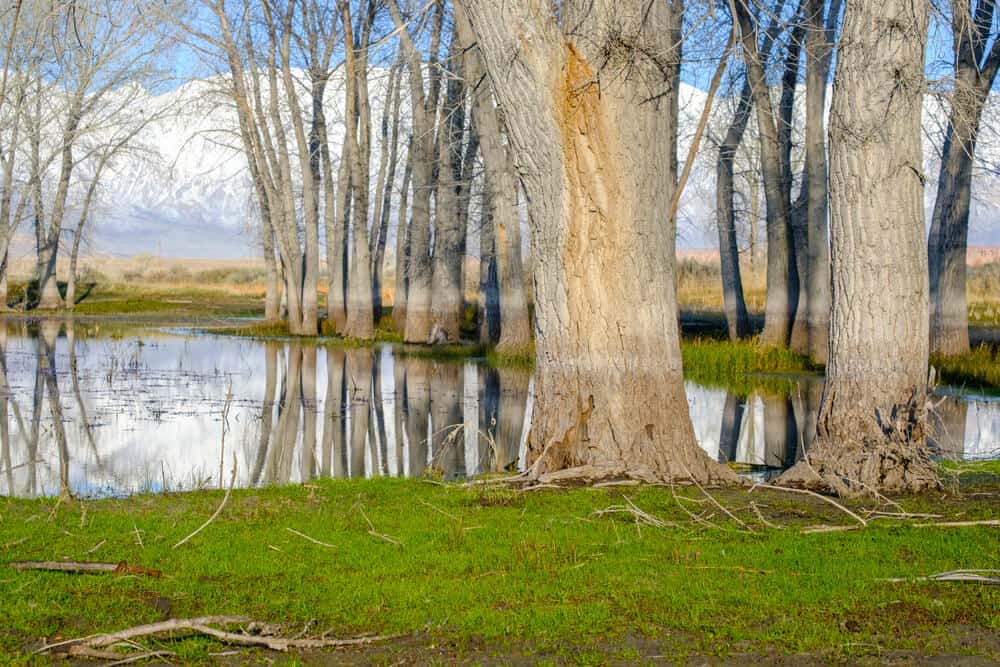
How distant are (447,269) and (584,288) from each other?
1977 centimetres

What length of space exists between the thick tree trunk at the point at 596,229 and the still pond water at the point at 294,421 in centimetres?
119

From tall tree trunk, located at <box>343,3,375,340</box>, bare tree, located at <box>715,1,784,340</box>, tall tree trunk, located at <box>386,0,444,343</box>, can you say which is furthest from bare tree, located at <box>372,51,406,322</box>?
bare tree, located at <box>715,1,784,340</box>

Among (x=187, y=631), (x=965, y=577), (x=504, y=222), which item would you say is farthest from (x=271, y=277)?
(x=965, y=577)

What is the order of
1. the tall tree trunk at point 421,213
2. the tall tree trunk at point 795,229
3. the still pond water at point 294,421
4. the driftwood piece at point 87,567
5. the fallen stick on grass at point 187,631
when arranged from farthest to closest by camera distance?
the tall tree trunk at point 421,213 < the tall tree trunk at point 795,229 < the still pond water at point 294,421 < the driftwood piece at point 87,567 < the fallen stick on grass at point 187,631

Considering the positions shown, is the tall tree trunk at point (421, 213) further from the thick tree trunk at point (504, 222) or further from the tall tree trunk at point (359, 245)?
the thick tree trunk at point (504, 222)

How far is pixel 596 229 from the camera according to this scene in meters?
9.55

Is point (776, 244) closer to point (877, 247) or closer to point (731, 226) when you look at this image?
point (731, 226)

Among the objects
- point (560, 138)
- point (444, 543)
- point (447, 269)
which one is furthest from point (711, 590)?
point (447, 269)

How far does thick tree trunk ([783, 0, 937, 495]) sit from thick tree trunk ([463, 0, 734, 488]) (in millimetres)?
1266

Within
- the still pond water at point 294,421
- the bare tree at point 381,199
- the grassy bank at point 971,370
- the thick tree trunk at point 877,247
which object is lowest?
the still pond water at point 294,421

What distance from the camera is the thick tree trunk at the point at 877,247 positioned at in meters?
9.38

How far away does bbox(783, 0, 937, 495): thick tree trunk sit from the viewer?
30.8 feet

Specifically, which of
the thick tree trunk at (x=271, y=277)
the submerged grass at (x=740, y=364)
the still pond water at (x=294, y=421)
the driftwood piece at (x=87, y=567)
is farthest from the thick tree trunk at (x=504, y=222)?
the driftwood piece at (x=87, y=567)

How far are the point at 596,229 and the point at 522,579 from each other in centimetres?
407
